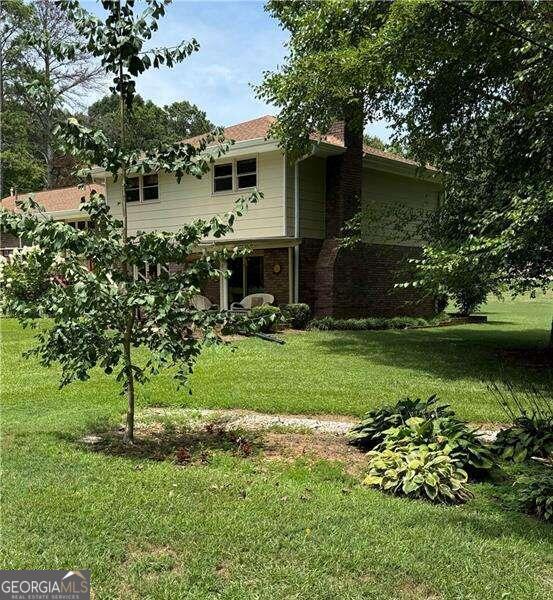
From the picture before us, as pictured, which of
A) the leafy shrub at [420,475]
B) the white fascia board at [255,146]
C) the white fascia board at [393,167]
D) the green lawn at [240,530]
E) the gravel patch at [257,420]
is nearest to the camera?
the green lawn at [240,530]

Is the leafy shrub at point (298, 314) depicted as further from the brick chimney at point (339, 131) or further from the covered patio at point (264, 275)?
the brick chimney at point (339, 131)

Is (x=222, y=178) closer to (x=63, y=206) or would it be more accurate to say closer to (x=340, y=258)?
(x=340, y=258)

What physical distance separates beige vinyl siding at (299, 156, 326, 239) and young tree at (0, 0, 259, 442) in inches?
435

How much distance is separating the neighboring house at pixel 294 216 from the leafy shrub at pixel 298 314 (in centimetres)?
62

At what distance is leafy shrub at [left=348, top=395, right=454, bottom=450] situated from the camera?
5359 mm

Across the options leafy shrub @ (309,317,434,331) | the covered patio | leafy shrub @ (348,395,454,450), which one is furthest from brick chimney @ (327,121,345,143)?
leafy shrub @ (348,395,454,450)

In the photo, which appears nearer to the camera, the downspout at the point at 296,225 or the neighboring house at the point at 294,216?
the downspout at the point at 296,225

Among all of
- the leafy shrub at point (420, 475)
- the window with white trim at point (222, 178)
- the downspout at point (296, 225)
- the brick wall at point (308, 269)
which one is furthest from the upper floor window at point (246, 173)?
the leafy shrub at point (420, 475)

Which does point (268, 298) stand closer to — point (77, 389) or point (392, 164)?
point (392, 164)

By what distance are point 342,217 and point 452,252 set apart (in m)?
7.22

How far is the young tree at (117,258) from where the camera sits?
15.9 ft

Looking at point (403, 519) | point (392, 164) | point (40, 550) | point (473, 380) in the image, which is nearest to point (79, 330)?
point (40, 550)

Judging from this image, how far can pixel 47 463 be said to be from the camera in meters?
4.73

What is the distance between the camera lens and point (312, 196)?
54.6ft
